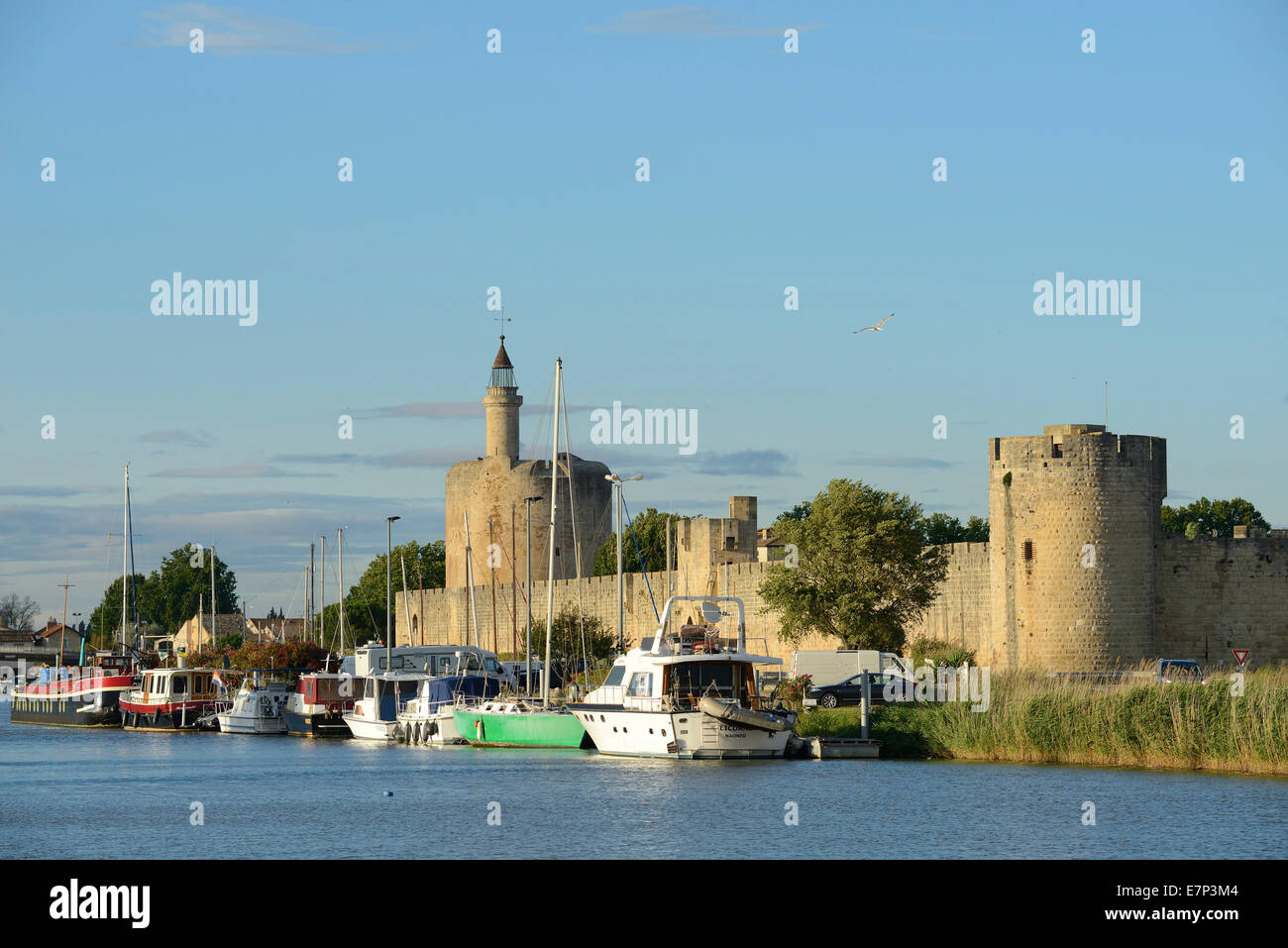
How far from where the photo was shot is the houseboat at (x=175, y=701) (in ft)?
180

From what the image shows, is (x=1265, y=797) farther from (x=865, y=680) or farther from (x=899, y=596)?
(x=899, y=596)

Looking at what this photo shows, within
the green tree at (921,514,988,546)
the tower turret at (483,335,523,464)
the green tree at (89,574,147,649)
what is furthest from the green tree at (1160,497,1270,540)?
the green tree at (89,574,147,649)

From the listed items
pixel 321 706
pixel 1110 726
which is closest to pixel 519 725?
pixel 321 706

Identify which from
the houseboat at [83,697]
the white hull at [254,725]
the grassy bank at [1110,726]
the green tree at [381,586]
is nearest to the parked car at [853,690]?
the grassy bank at [1110,726]

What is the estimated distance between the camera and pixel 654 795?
28375mm

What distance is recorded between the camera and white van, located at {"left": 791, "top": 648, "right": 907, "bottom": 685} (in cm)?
4097

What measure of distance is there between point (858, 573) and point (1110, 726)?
1376 centimetres

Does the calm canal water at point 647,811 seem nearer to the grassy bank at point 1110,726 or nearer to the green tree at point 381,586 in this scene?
the grassy bank at point 1110,726

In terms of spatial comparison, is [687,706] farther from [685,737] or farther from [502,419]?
[502,419]

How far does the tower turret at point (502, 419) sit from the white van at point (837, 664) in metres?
36.1

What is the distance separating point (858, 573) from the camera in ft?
142

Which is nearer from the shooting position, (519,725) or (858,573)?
(519,725)

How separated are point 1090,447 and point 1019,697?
28.9ft

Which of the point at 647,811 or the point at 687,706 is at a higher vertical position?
the point at 687,706
